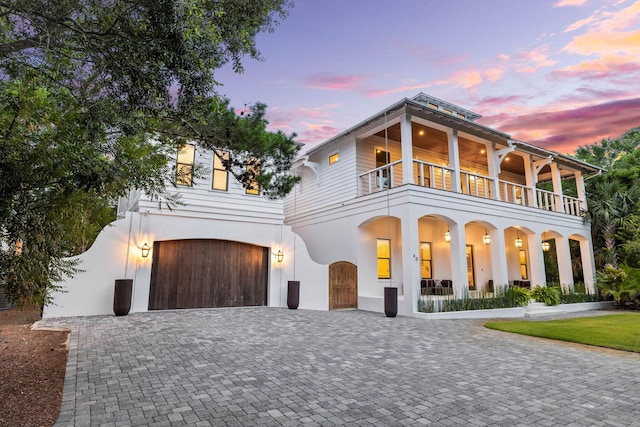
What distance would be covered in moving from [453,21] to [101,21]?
10363 mm

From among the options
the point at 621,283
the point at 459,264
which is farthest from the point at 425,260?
the point at 621,283

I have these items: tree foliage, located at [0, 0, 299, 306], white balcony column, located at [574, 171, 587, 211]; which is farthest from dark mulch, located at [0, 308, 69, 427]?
white balcony column, located at [574, 171, 587, 211]

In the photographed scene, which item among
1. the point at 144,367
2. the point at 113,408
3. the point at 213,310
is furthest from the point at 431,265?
the point at 113,408

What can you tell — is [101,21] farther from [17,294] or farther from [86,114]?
[17,294]

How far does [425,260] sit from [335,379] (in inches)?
441

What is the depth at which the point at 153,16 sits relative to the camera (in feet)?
11.3

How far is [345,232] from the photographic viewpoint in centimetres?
1339

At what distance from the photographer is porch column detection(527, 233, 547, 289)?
13605 mm

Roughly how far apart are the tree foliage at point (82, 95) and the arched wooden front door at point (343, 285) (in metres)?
8.17

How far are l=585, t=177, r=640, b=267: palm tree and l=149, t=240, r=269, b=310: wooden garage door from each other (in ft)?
51.9

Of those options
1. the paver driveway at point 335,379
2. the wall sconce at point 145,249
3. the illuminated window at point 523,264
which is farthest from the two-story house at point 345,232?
the paver driveway at point 335,379

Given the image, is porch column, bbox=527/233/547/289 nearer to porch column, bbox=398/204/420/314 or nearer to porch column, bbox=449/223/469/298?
porch column, bbox=449/223/469/298

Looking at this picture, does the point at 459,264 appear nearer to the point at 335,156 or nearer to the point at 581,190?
the point at 335,156

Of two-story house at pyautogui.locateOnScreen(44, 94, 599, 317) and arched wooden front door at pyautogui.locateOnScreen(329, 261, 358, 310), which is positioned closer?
two-story house at pyautogui.locateOnScreen(44, 94, 599, 317)
